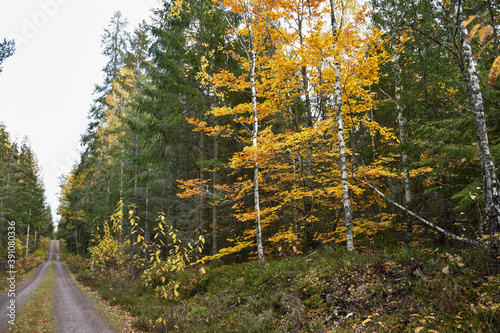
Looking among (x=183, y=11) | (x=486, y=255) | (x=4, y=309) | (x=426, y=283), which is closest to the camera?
(x=486, y=255)

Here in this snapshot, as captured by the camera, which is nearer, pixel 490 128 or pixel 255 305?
pixel 490 128

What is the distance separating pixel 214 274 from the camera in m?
10.7

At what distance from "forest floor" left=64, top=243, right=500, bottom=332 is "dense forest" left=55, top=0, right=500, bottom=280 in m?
0.73

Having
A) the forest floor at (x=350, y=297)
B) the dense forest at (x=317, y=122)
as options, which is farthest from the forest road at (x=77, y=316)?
the dense forest at (x=317, y=122)

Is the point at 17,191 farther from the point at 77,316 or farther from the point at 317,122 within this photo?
the point at 317,122

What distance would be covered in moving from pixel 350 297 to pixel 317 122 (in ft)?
19.6

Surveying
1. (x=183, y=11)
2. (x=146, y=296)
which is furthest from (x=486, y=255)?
(x=183, y=11)

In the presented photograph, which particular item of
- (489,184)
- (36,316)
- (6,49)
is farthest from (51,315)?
(489,184)

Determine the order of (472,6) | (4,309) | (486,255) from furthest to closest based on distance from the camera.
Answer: (4,309)
(472,6)
(486,255)

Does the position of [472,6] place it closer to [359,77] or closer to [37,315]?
[359,77]

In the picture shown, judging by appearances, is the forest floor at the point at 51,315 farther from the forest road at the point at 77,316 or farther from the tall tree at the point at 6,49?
the tall tree at the point at 6,49

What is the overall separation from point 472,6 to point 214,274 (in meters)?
12.4

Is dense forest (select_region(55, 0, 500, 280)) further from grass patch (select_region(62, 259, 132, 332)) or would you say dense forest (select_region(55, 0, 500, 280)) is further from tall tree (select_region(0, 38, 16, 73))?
tall tree (select_region(0, 38, 16, 73))

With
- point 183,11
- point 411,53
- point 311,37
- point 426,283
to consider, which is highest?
point 183,11
